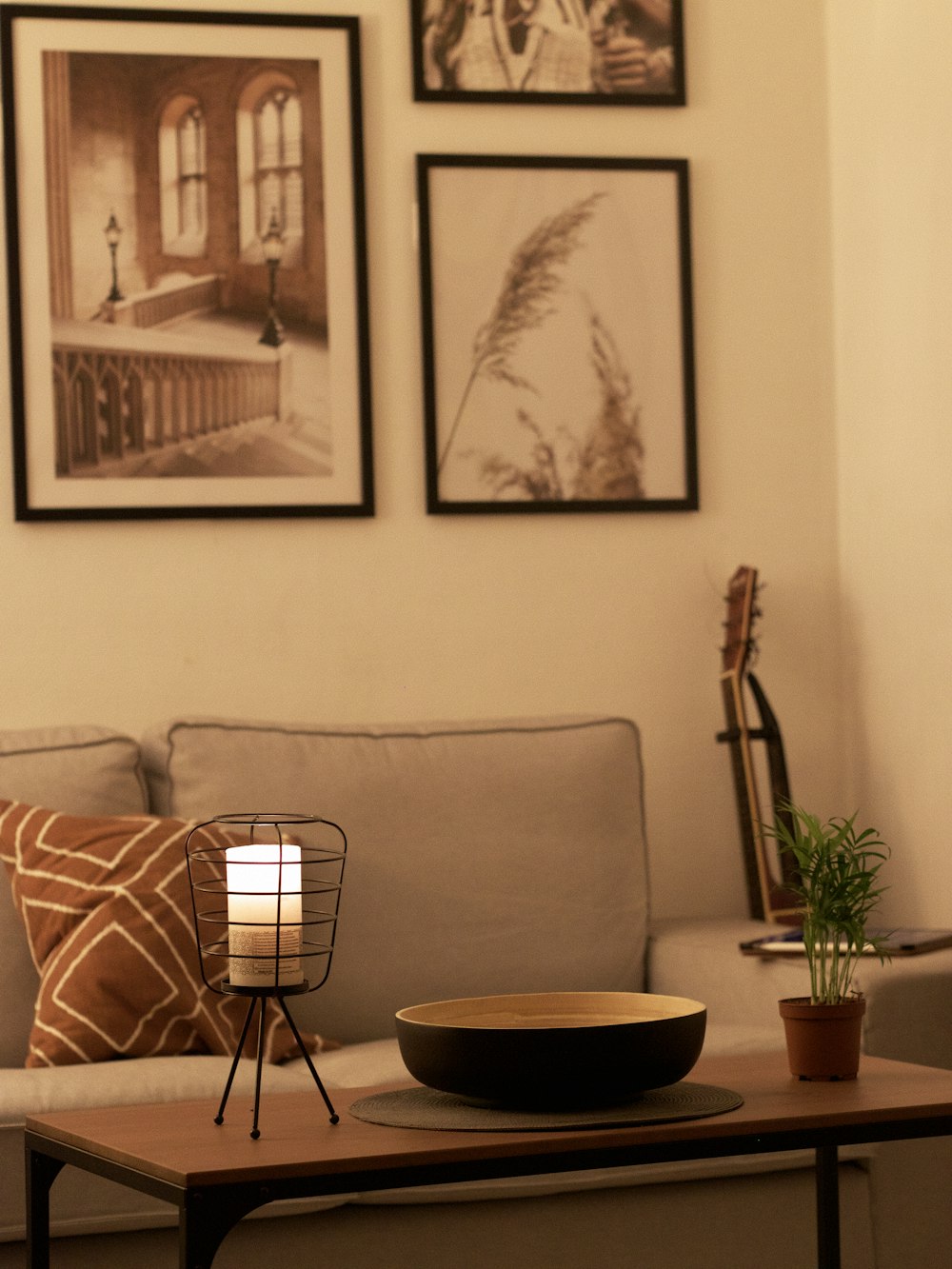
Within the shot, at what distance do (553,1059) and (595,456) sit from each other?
1986 millimetres

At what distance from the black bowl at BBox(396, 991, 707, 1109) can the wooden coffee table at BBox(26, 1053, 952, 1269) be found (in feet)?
0.22

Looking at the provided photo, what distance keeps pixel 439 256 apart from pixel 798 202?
2.50 feet

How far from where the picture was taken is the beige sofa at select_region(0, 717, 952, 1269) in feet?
7.24

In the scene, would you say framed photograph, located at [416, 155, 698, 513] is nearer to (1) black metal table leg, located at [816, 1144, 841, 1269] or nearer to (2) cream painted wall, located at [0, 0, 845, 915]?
(2) cream painted wall, located at [0, 0, 845, 915]

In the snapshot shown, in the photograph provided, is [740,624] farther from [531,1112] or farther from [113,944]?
[531,1112]

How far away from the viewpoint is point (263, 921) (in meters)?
1.54

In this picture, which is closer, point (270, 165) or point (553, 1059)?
point (553, 1059)

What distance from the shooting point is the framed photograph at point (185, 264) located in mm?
3137

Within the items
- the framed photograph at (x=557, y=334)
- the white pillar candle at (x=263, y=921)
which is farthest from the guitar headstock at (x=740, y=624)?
the white pillar candle at (x=263, y=921)

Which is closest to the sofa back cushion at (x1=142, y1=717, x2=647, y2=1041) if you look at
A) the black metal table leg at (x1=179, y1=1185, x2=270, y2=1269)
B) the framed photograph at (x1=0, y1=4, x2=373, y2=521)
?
the framed photograph at (x1=0, y1=4, x2=373, y2=521)

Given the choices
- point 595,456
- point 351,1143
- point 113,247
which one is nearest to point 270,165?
point 113,247

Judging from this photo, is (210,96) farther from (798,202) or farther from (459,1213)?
(459,1213)

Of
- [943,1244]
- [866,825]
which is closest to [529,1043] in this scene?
[943,1244]

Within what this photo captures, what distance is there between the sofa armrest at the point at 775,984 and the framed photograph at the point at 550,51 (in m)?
1.62
